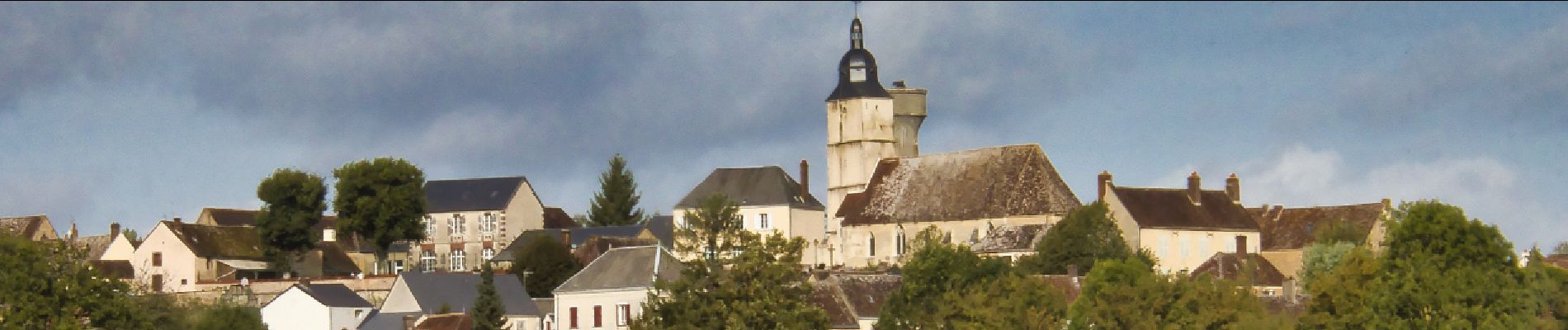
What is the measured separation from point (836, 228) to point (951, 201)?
524cm

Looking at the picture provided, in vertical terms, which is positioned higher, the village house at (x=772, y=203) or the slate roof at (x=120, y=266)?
the village house at (x=772, y=203)

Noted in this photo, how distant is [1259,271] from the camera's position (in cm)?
9119

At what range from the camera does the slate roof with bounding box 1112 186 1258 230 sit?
96.1 metres

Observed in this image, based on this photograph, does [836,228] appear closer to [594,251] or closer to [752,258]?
[594,251]

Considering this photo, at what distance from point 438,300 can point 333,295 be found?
3.97 m

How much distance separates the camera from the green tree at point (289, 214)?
102500 millimetres

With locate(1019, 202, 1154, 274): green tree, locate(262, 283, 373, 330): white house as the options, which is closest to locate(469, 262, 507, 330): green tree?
locate(262, 283, 373, 330): white house

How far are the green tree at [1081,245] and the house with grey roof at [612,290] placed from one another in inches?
487

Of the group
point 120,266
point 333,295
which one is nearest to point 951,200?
point 333,295

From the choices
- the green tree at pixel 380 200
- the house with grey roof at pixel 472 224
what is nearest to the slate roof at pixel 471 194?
the house with grey roof at pixel 472 224

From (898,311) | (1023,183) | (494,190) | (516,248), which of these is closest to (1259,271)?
(1023,183)

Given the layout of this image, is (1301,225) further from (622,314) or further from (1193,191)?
(622,314)

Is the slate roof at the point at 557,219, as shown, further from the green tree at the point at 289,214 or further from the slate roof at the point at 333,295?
the slate roof at the point at 333,295

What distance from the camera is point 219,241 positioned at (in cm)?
10181
